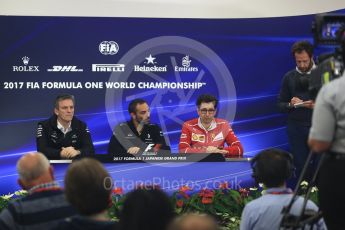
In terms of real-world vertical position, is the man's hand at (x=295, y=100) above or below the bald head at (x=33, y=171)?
above

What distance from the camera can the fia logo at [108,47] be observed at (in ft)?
23.2

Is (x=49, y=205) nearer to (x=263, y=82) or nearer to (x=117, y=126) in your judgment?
(x=117, y=126)

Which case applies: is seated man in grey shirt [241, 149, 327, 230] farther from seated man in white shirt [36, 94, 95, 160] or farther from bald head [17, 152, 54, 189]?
seated man in white shirt [36, 94, 95, 160]

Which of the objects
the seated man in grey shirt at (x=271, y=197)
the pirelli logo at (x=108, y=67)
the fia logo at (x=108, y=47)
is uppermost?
the fia logo at (x=108, y=47)

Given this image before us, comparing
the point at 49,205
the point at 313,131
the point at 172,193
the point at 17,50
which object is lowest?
the point at 172,193

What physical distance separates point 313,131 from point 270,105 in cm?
433

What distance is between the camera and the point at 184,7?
7277 mm

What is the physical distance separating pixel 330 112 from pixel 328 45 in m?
0.50

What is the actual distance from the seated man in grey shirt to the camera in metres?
0.38

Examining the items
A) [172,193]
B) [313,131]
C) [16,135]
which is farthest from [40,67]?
[313,131]

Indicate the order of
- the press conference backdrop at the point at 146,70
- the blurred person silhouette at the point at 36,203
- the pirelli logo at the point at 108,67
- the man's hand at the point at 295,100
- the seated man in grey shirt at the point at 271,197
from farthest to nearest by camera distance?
the pirelli logo at the point at 108,67 → the press conference backdrop at the point at 146,70 → the man's hand at the point at 295,100 → the seated man in grey shirt at the point at 271,197 → the blurred person silhouette at the point at 36,203

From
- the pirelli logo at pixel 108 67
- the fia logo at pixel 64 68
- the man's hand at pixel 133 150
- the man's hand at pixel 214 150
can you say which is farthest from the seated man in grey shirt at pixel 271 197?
the fia logo at pixel 64 68

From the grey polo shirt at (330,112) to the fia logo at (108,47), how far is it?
14.4 feet

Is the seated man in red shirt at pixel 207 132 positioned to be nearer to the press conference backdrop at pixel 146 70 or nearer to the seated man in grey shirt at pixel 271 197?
the press conference backdrop at pixel 146 70
